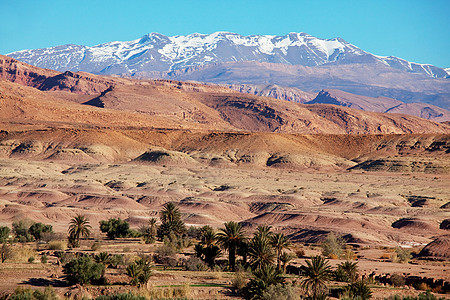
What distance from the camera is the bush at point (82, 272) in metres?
30.0

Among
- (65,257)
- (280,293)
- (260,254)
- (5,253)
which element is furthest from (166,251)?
(280,293)

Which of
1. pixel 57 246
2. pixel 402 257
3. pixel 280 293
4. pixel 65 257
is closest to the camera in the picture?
pixel 280 293

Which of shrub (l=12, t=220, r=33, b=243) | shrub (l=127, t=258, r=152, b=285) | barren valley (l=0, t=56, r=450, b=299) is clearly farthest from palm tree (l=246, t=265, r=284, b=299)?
shrub (l=12, t=220, r=33, b=243)

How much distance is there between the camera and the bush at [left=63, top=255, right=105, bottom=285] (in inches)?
1182

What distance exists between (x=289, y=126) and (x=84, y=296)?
169 meters

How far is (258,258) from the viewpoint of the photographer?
112ft

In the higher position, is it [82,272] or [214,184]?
[214,184]

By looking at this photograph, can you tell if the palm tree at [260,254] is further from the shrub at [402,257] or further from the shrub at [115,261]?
the shrub at [402,257]

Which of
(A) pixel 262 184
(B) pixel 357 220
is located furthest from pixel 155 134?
(B) pixel 357 220

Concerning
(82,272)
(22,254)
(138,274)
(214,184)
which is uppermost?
(214,184)

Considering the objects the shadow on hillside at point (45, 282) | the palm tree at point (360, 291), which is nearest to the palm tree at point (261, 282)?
the palm tree at point (360, 291)

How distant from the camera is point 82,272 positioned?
3002cm

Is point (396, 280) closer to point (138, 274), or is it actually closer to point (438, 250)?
point (438, 250)

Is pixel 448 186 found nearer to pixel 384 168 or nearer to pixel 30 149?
pixel 384 168
